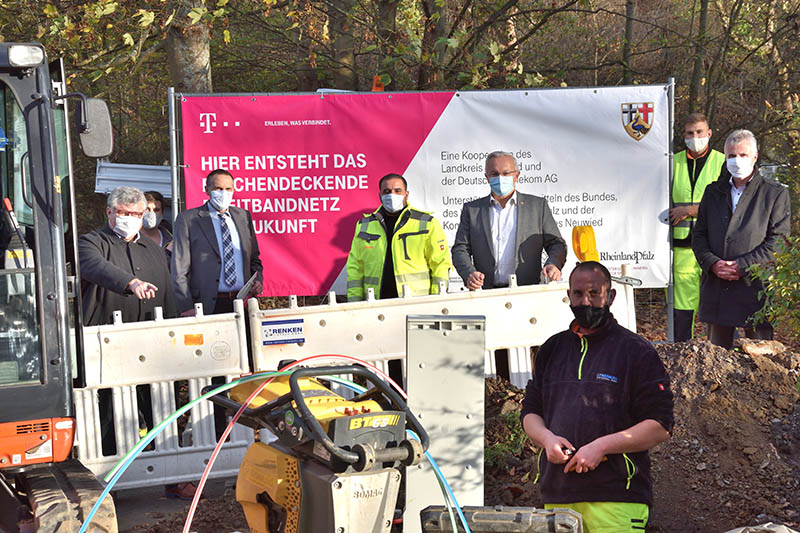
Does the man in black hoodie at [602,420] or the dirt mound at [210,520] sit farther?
the dirt mound at [210,520]

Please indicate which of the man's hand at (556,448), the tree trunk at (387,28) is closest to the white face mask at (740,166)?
the man's hand at (556,448)

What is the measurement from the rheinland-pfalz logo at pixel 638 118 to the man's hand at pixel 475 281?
2925mm

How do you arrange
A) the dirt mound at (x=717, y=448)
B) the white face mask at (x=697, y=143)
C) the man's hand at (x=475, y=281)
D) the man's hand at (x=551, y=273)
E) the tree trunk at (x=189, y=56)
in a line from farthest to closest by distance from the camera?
the tree trunk at (x=189, y=56) < the white face mask at (x=697, y=143) < the man's hand at (x=551, y=273) < the man's hand at (x=475, y=281) < the dirt mound at (x=717, y=448)

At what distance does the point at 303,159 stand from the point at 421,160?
1135 mm

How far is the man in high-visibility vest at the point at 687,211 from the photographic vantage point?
8.97m

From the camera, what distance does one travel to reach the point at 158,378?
6746 mm

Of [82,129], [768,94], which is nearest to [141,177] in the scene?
[82,129]

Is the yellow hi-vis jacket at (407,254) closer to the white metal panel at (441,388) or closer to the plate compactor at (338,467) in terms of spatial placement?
the white metal panel at (441,388)

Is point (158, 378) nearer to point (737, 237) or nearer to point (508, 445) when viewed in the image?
point (508, 445)

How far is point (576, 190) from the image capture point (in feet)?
30.1

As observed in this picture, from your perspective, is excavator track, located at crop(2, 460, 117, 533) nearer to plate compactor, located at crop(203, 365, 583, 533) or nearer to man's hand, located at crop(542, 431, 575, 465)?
plate compactor, located at crop(203, 365, 583, 533)

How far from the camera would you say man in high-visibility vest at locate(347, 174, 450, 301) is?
7.68 metres

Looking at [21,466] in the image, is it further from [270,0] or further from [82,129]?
[270,0]

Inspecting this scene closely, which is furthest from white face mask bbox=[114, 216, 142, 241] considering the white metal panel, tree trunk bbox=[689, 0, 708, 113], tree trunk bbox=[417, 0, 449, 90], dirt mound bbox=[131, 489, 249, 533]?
tree trunk bbox=[689, 0, 708, 113]
